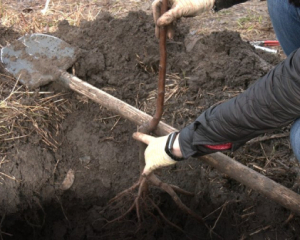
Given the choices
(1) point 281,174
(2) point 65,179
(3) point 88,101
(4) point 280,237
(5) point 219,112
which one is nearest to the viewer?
(5) point 219,112

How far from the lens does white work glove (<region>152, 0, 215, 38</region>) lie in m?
1.66

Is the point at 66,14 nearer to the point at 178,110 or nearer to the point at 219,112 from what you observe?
the point at 178,110

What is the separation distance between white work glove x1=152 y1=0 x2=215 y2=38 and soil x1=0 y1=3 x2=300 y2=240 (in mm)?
804

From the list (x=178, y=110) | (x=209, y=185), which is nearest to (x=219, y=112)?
(x=209, y=185)

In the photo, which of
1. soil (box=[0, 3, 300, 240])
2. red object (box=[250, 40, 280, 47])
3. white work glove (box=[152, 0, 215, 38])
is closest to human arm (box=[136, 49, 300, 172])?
white work glove (box=[152, 0, 215, 38])

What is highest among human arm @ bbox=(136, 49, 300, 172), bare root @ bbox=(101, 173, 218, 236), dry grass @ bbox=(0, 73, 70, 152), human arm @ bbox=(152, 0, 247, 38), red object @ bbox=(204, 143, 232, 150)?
human arm @ bbox=(152, 0, 247, 38)

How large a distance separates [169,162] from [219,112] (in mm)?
387

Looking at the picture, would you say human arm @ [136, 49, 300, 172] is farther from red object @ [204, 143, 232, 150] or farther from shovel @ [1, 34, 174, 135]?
shovel @ [1, 34, 174, 135]

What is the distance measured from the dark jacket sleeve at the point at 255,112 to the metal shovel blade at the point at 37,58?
4.54 ft

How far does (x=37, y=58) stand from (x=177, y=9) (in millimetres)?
1447

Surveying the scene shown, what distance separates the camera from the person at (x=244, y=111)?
146 cm

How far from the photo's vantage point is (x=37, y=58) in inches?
113

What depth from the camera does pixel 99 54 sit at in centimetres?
291

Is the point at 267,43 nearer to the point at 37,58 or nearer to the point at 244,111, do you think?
the point at 37,58
